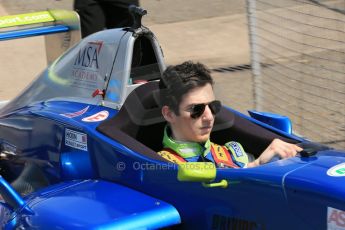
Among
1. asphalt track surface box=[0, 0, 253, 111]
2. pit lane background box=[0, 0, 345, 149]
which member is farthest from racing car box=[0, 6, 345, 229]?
asphalt track surface box=[0, 0, 253, 111]

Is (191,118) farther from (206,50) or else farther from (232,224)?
(206,50)

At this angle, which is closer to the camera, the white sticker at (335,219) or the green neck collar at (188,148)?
the white sticker at (335,219)

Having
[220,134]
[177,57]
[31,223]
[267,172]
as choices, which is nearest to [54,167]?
[31,223]

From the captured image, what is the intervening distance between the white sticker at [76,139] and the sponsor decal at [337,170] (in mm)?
1383

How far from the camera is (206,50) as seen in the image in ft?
29.8

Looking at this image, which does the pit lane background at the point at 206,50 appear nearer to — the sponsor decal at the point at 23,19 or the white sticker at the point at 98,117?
the sponsor decal at the point at 23,19

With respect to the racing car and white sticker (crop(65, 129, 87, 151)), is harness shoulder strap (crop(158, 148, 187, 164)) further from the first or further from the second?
white sticker (crop(65, 129, 87, 151))

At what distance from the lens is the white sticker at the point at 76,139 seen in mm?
3541

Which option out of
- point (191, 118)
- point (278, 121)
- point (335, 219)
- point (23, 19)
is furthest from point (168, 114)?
point (23, 19)

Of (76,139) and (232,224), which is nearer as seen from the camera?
(232,224)

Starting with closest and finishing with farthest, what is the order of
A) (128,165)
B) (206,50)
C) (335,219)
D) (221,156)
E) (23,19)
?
(335,219) < (128,165) < (221,156) < (23,19) < (206,50)

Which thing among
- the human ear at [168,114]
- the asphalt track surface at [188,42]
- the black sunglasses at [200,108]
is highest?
the black sunglasses at [200,108]

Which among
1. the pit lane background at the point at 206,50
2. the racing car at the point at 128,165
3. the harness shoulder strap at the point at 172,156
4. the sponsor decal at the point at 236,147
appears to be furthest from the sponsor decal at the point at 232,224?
the pit lane background at the point at 206,50

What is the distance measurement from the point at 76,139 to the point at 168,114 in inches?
22.6
